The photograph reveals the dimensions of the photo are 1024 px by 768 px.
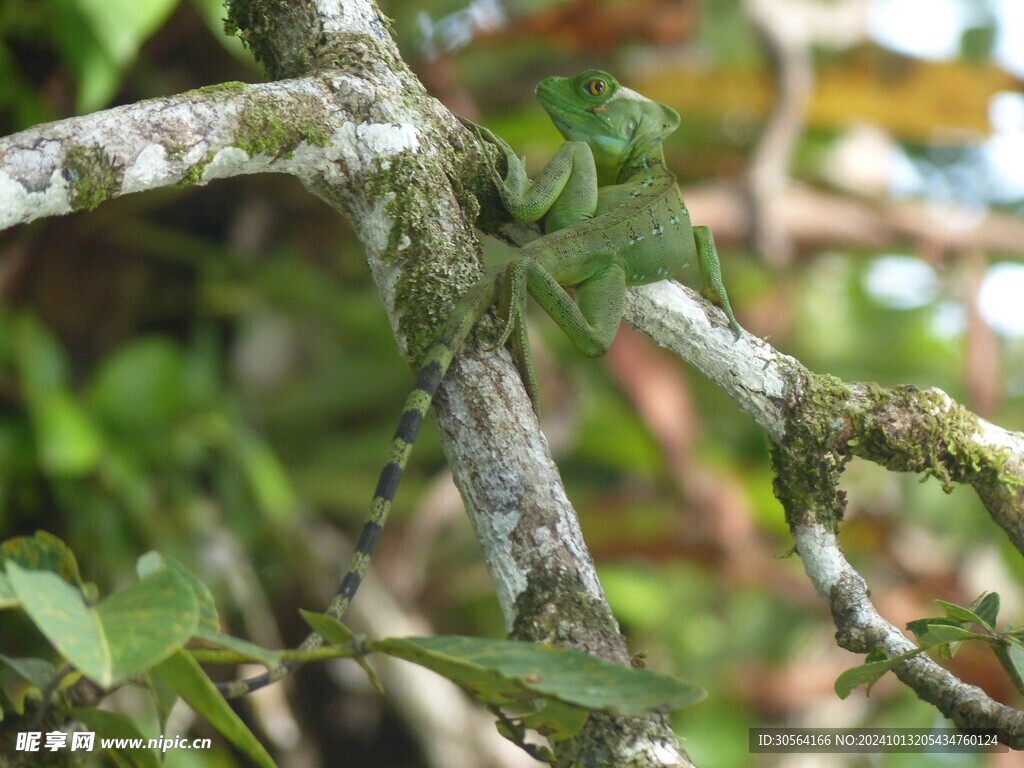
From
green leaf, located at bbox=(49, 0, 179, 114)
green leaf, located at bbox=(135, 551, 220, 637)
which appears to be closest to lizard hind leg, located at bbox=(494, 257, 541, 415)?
green leaf, located at bbox=(135, 551, 220, 637)

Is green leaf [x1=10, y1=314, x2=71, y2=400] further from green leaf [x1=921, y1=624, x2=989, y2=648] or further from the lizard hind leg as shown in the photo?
green leaf [x1=921, y1=624, x2=989, y2=648]

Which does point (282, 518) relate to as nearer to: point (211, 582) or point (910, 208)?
point (211, 582)

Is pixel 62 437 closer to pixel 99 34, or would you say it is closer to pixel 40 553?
pixel 99 34

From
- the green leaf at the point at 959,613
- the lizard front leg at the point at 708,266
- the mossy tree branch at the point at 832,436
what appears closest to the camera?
the green leaf at the point at 959,613

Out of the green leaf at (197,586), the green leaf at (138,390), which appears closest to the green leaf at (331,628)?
the green leaf at (197,586)

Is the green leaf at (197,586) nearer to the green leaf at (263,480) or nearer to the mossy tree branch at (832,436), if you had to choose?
the mossy tree branch at (832,436)

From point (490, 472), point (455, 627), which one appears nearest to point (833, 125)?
point (455, 627)
